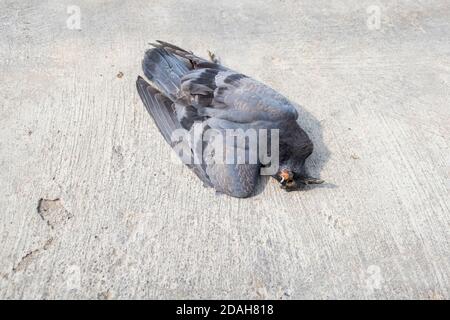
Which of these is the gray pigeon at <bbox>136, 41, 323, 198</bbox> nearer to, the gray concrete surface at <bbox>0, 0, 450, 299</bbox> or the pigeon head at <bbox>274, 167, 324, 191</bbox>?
the pigeon head at <bbox>274, 167, 324, 191</bbox>

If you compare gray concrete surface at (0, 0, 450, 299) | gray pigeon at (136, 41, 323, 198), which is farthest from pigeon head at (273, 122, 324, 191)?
gray concrete surface at (0, 0, 450, 299)

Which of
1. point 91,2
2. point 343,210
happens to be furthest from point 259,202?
point 91,2

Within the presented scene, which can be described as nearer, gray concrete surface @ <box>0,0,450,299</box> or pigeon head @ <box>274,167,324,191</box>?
gray concrete surface @ <box>0,0,450,299</box>

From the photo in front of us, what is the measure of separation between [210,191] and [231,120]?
60 centimetres

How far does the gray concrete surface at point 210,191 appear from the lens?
314 cm

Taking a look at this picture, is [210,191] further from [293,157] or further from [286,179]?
[293,157]

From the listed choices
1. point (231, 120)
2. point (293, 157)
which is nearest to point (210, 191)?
point (231, 120)

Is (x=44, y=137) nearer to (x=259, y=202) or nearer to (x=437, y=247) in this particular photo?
(x=259, y=202)

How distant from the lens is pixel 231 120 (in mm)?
3500

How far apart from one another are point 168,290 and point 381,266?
1.54 meters

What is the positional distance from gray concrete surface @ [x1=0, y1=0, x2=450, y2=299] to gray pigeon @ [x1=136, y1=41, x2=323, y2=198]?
0.18 meters

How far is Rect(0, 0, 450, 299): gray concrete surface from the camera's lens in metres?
3.14

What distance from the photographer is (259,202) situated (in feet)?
11.7
